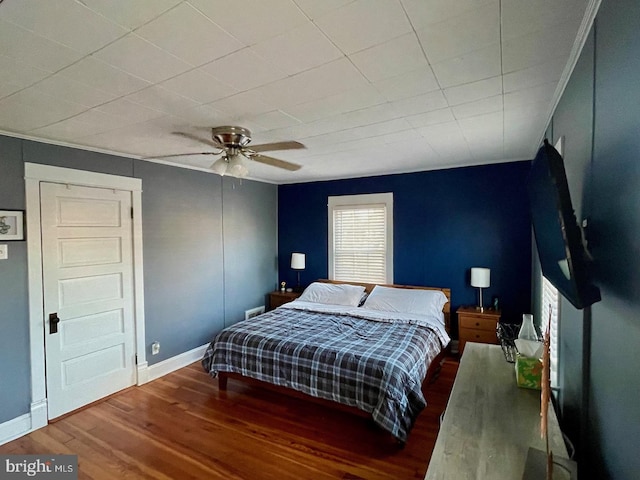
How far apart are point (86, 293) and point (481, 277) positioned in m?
4.30

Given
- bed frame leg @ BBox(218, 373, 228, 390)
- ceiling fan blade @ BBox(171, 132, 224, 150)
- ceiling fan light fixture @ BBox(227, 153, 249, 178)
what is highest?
ceiling fan blade @ BBox(171, 132, 224, 150)

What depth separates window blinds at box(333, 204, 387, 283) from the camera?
4.84m

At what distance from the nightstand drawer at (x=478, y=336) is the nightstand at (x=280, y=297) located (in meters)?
2.47

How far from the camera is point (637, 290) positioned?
86 cm

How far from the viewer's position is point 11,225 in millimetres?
2684

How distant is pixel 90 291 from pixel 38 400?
0.99 metres

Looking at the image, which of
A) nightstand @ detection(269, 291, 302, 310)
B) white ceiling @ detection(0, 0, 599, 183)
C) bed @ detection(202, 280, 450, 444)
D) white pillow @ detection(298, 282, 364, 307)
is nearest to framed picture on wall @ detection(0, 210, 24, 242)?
white ceiling @ detection(0, 0, 599, 183)

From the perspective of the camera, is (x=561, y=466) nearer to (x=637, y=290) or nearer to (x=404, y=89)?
(x=637, y=290)

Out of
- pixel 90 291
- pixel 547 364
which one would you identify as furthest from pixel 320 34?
pixel 90 291

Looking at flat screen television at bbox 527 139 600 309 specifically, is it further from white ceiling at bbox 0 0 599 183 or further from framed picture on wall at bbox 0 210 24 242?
framed picture on wall at bbox 0 210 24 242

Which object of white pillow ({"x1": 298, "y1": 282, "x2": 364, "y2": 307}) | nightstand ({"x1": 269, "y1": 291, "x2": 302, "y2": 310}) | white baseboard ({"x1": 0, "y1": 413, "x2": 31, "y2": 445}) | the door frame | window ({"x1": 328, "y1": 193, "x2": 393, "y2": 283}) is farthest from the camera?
nightstand ({"x1": 269, "y1": 291, "x2": 302, "y2": 310})

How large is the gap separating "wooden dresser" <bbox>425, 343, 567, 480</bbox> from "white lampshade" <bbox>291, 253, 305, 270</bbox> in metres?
3.54

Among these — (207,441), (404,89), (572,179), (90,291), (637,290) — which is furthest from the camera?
(90,291)

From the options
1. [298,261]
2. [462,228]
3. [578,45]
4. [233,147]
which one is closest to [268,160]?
[233,147]
